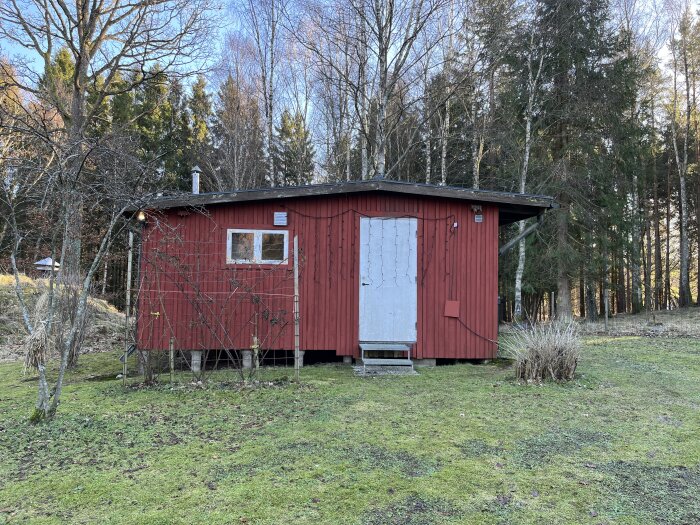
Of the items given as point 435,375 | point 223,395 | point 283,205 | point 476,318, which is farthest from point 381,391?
point 283,205

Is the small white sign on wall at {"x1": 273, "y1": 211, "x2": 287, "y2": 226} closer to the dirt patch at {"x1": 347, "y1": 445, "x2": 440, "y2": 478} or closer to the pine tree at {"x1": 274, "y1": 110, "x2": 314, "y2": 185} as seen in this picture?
the dirt patch at {"x1": 347, "y1": 445, "x2": 440, "y2": 478}

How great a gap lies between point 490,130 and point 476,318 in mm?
9042

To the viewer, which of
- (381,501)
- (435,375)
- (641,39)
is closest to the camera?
(381,501)

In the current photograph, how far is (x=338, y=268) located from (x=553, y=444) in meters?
4.22

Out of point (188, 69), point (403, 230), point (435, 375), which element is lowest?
point (435, 375)

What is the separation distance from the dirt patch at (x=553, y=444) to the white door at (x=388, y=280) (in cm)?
342

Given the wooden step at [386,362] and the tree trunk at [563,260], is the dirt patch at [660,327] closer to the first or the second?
the tree trunk at [563,260]

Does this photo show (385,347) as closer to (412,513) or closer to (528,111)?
(412,513)

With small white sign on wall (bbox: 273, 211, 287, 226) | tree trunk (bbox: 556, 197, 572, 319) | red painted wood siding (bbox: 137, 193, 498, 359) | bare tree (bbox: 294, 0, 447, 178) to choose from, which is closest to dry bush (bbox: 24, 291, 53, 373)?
red painted wood siding (bbox: 137, 193, 498, 359)

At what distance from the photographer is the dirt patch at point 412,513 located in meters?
2.41

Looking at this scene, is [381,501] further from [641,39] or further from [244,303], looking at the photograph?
[641,39]

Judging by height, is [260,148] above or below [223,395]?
above

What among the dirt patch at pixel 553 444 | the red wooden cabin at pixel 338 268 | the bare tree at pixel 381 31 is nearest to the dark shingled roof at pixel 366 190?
the red wooden cabin at pixel 338 268

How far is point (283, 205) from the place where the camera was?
23.2ft
